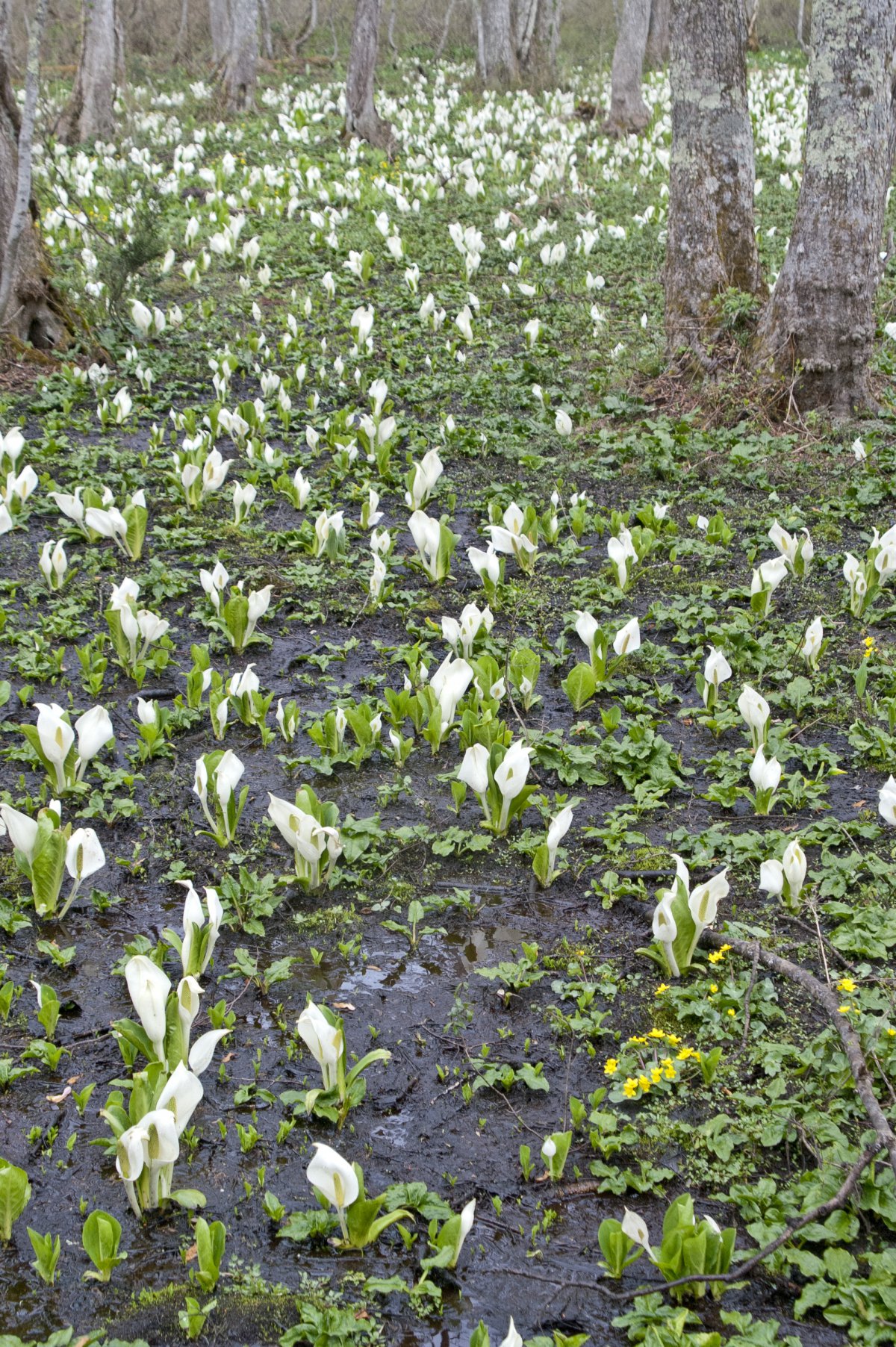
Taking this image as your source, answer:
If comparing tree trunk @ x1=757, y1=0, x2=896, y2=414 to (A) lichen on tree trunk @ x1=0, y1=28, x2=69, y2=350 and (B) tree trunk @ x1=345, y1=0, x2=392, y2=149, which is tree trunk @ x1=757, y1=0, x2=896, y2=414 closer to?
(A) lichen on tree trunk @ x1=0, y1=28, x2=69, y2=350

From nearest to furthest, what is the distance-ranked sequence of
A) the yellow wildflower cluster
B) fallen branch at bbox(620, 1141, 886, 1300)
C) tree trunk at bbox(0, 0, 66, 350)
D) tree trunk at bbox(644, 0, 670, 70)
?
fallen branch at bbox(620, 1141, 886, 1300), the yellow wildflower cluster, tree trunk at bbox(0, 0, 66, 350), tree trunk at bbox(644, 0, 670, 70)

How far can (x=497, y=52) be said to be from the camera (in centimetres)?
2016

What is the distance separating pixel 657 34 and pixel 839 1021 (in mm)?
24502

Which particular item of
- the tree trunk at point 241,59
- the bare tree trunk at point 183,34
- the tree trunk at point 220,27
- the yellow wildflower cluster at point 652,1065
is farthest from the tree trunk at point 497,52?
the yellow wildflower cluster at point 652,1065

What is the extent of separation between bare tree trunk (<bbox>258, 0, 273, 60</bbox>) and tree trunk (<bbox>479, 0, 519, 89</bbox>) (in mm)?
5544

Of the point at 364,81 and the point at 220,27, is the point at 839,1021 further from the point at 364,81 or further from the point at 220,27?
the point at 220,27

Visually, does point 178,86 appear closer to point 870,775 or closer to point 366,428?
point 366,428

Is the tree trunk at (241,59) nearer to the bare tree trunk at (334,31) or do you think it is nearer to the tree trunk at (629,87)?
the bare tree trunk at (334,31)

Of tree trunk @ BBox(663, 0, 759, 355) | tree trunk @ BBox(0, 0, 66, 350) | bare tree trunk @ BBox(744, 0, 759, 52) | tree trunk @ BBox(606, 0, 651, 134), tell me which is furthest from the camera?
bare tree trunk @ BBox(744, 0, 759, 52)

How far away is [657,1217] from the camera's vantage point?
2.32 m

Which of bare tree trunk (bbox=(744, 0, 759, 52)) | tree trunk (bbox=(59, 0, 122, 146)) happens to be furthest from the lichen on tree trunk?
bare tree trunk (bbox=(744, 0, 759, 52))

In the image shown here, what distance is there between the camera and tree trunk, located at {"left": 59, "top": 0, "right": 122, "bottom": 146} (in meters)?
14.9

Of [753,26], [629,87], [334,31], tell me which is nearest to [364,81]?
[629,87]

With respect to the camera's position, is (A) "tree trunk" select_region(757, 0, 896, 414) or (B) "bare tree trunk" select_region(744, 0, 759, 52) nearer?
(A) "tree trunk" select_region(757, 0, 896, 414)
